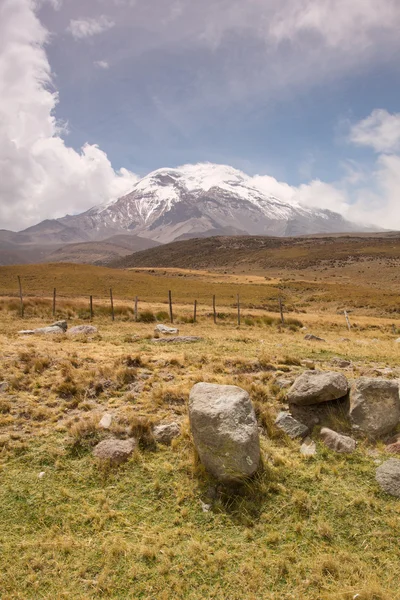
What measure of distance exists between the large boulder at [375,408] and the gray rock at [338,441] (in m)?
0.66

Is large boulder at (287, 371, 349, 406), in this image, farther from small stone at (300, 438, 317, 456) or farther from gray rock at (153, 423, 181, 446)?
gray rock at (153, 423, 181, 446)

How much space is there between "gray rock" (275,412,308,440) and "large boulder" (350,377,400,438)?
1.41 metres

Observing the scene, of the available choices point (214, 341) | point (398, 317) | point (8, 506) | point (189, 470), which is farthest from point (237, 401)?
point (398, 317)

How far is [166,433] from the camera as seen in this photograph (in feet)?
31.1

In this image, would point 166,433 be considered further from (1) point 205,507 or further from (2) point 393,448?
(2) point 393,448

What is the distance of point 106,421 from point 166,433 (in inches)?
69.5

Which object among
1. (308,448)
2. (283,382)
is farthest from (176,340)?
(308,448)

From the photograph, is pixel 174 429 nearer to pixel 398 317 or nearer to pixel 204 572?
pixel 204 572

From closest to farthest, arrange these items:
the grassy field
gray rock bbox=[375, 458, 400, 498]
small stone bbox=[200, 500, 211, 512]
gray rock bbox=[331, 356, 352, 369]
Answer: the grassy field, small stone bbox=[200, 500, 211, 512], gray rock bbox=[375, 458, 400, 498], gray rock bbox=[331, 356, 352, 369]

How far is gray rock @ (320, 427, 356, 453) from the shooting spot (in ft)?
29.4

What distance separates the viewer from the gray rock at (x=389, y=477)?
7.71 m

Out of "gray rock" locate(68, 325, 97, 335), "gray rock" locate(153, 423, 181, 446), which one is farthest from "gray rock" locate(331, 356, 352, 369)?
"gray rock" locate(68, 325, 97, 335)

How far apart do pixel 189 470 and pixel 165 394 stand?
11.2 feet

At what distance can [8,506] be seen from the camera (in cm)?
731
